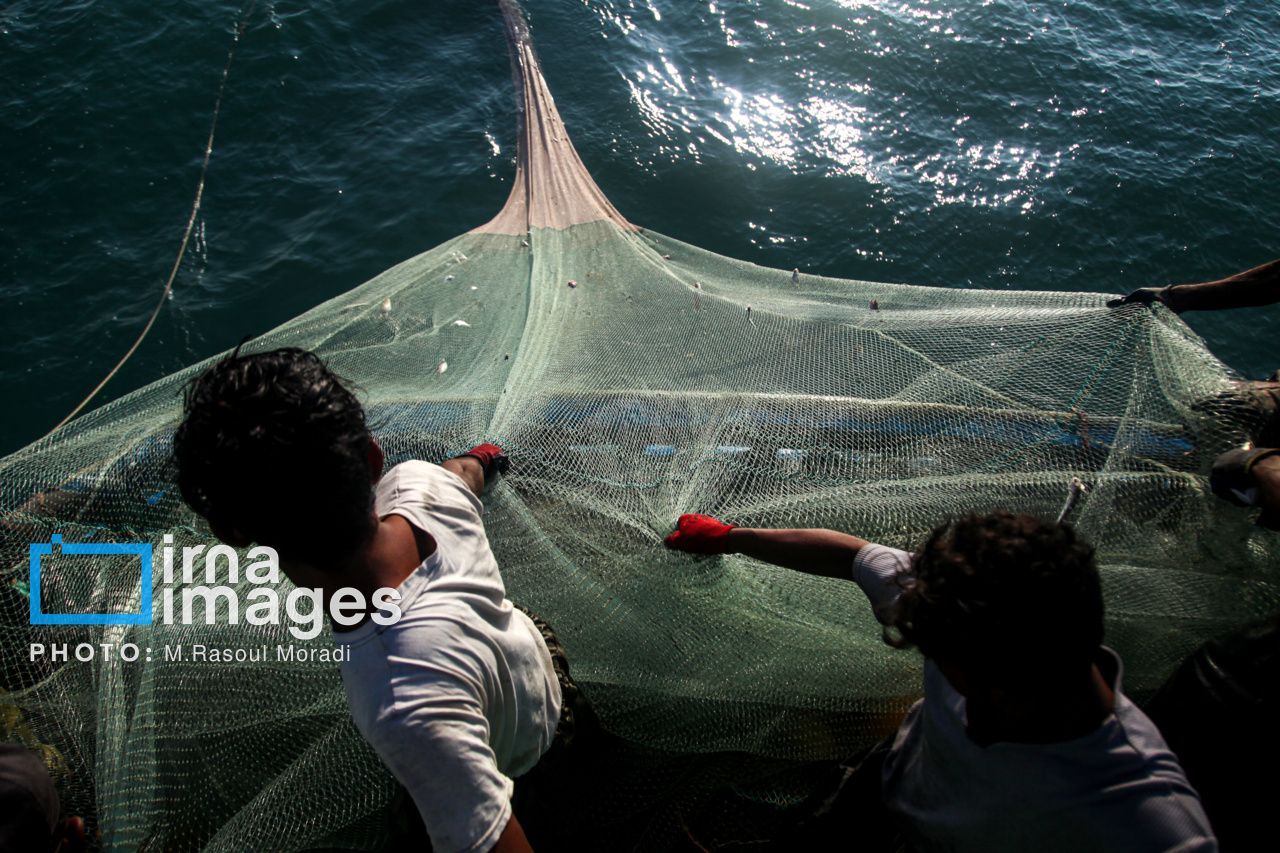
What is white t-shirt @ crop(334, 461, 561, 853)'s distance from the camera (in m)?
1.23

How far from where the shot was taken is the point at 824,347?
3406mm

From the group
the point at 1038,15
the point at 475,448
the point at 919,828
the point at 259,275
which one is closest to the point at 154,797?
the point at 475,448

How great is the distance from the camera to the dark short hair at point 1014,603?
1270 millimetres

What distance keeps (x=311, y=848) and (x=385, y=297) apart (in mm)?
2958

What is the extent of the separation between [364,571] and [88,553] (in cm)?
178

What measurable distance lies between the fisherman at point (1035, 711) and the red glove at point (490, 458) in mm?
1541

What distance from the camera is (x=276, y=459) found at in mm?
1264

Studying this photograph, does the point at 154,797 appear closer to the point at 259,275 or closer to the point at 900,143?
the point at 259,275

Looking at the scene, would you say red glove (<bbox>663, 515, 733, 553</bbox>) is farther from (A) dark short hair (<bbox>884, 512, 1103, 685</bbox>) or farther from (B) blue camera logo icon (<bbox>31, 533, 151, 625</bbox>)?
(B) blue camera logo icon (<bbox>31, 533, 151, 625</bbox>)

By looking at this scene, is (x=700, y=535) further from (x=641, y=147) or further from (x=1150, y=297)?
(x=641, y=147)

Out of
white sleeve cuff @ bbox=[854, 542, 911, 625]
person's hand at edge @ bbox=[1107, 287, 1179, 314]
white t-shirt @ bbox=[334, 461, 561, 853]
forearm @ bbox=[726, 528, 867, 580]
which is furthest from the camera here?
person's hand at edge @ bbox=[1107, 287, 1179, 314]

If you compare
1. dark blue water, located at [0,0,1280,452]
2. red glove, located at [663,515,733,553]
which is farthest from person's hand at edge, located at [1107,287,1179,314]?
dark blue water, located at [0,0,1280,452]

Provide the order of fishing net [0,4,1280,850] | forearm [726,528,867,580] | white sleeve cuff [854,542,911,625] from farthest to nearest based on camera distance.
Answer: fishing net [0,4,1280,850] < forearm [726,528,867,580] < white sleeve cuff [854,542,911,625]

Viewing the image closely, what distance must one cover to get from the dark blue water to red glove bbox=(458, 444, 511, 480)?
13.2 feet
